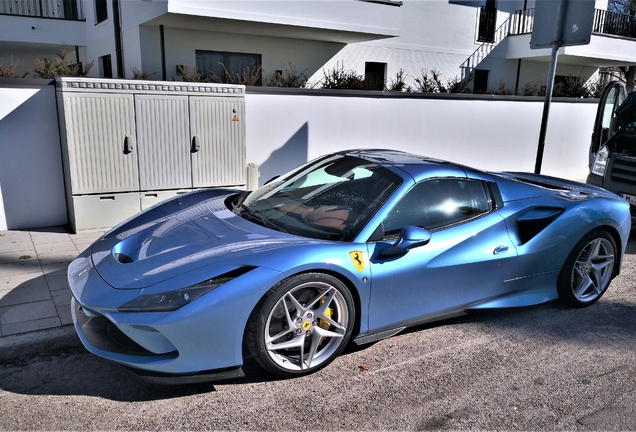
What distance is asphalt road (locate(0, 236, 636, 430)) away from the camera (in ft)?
9.75

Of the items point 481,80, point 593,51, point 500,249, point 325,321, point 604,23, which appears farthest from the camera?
point 604,23

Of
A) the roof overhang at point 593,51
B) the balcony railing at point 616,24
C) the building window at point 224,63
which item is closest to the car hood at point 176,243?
the building window at point 224,63

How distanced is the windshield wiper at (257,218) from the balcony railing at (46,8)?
15729 mm

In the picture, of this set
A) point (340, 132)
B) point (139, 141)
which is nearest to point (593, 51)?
point (340, 132)

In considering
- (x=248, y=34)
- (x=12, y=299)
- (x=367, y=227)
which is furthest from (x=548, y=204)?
(x=248, y=34)

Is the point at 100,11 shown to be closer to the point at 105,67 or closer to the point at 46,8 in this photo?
the point at 105,67

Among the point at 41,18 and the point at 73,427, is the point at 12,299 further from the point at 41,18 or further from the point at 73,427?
the point at 41,18

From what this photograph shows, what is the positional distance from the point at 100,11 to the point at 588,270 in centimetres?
1521

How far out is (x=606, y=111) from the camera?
789 cm

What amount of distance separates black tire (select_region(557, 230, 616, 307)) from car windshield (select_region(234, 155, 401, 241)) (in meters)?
1.88

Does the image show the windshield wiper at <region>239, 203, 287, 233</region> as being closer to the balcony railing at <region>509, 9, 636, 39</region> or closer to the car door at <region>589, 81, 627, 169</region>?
the car door at <region>589, 81, 627, 169</region>

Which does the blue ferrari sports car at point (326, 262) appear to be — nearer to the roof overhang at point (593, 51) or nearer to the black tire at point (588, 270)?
the black tire at point (588, 270)

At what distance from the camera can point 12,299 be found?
452 cm

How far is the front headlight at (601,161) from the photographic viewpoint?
7402 millimetres
